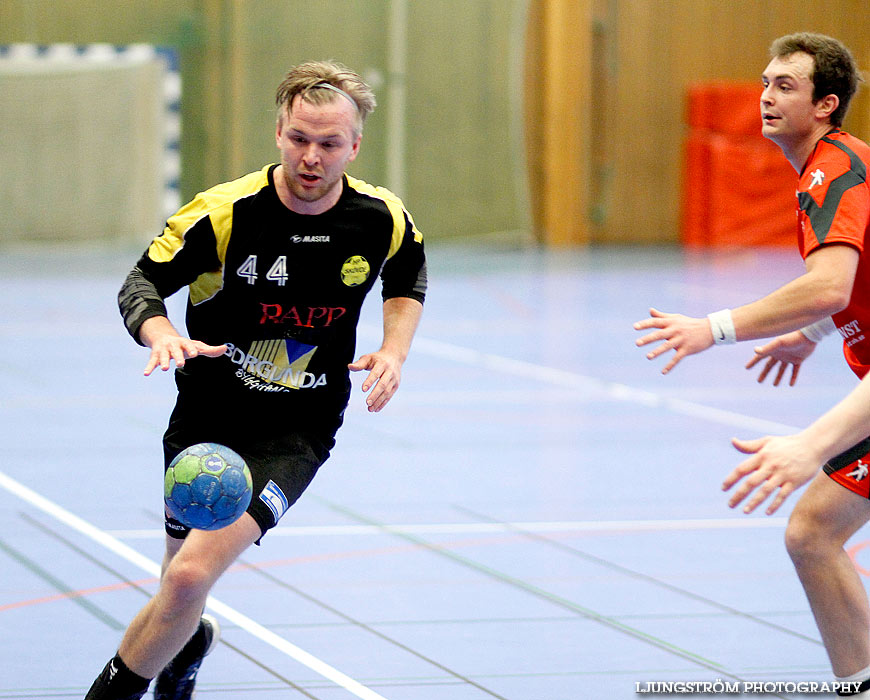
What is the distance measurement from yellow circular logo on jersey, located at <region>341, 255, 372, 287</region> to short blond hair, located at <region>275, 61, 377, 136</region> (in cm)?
39

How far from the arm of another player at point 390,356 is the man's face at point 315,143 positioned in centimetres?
49

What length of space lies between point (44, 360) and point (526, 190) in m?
10.5

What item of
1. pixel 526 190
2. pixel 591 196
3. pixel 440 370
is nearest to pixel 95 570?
pixel 440 370

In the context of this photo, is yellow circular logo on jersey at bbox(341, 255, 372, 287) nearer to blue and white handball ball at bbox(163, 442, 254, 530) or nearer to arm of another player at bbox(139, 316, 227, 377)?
arm of another player at bbox(139, 316, 227, 377)

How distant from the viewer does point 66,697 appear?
4.20 m

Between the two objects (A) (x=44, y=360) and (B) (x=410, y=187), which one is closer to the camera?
(A) (x=44, y=360)

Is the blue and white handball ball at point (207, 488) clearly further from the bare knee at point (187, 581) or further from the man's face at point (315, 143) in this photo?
the man's face at point (315, 143)

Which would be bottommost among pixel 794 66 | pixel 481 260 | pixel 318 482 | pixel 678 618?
pixel 481 260

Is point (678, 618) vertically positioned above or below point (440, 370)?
above

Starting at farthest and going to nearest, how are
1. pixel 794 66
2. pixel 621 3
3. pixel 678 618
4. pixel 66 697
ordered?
pixel 621 3 → pixel 678 618 → pixel 66 697 → pixel 794 66

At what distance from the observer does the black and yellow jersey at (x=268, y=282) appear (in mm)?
3879

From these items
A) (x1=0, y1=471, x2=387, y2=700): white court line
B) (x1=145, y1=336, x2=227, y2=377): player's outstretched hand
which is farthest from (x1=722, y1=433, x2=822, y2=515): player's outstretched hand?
(x1=0, y1=471, x2=387, y2=700): white court line

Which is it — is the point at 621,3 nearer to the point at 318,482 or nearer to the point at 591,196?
the point at 591,196

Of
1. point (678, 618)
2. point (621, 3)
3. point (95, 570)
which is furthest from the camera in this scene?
point (621, 3)
